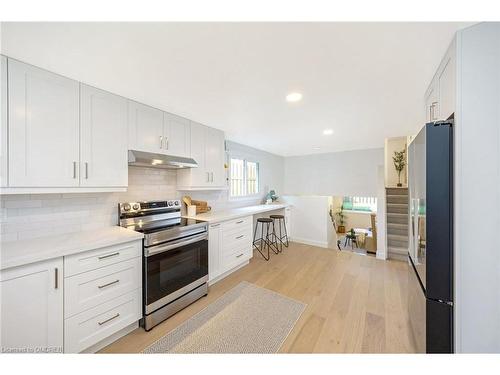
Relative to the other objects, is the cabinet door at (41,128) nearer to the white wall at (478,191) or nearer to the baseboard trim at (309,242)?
the white wall at (478,191)

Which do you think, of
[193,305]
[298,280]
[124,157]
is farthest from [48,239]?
[298,280]

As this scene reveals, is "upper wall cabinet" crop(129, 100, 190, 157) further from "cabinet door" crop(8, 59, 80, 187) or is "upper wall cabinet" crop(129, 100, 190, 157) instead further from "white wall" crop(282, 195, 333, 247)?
"white wall" crop(282, 195, 333, 247)

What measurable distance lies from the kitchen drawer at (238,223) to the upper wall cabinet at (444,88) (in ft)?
7.88

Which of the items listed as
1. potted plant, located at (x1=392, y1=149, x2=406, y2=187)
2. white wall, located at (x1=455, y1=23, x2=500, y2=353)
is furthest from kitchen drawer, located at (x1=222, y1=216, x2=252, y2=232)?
potted plant, located at (x1=392, y1=149, x2=406, y2=187)

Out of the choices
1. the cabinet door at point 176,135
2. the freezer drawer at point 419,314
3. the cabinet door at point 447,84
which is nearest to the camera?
the cabinet door at point 447,84

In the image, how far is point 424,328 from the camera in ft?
3.84

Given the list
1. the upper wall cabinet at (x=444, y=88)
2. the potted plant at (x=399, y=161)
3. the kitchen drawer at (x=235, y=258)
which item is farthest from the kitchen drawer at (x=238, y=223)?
the potted plant at (x=399, y=161)

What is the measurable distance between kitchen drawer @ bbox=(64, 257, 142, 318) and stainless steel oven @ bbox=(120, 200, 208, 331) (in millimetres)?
104

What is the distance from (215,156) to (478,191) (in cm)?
270

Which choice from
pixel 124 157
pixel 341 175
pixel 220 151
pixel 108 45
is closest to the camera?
pixel 108 45

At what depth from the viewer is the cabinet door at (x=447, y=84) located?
1.09 m

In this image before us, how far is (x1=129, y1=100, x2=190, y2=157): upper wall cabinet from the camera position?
1968 mm

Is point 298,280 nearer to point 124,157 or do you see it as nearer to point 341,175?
point 124,157
